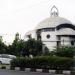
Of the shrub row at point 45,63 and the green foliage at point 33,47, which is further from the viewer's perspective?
the green foliage at point 33,47

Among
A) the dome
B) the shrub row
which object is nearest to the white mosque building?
the dome

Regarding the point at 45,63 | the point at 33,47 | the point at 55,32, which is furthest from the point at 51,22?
the point at 45,63

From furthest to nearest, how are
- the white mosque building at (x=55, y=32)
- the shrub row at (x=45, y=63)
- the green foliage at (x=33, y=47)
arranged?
the white mosque building at (x=55, y=32)
the green foliage at (x=33, y=47)
the shrub row at (x=45, y=63)

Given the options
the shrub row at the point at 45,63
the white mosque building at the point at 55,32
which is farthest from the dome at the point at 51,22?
the shrub row at the point at 45,63

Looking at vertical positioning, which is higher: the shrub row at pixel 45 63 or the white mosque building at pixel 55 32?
the white mosque building at pixel 55 32

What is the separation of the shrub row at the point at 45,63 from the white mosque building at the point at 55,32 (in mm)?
53186

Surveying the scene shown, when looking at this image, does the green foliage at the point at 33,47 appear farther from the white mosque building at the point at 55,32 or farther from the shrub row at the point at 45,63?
the shrub row at the point at 45,63

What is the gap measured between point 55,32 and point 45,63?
2288 inches

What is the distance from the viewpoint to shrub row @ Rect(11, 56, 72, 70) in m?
22.6

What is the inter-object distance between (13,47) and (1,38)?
4.71 m

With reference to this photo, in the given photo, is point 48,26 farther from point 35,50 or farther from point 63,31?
point 35,50

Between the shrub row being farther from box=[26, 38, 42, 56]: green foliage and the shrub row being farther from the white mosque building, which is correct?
the white mosque building

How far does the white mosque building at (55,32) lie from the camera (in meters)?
81.3

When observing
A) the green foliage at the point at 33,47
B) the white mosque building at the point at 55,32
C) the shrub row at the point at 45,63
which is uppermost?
the white mosque building at the point at 55,32
